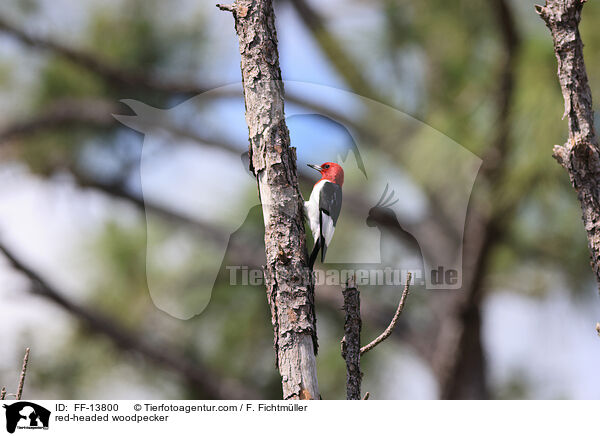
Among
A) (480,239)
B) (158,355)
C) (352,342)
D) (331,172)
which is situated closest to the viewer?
(352,342)

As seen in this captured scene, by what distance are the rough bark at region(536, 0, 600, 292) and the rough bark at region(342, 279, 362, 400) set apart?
17 cm

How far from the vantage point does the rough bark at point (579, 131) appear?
0.41m

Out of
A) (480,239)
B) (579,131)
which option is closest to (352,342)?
(579,131)

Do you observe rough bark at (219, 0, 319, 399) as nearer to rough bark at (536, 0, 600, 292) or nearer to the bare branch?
rough bark at (536, 0, 600, 292)

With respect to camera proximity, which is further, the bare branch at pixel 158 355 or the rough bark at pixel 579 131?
the bare branch at pixel 158 355

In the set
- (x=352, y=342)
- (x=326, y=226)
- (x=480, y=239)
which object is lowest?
(x=352, y=342)

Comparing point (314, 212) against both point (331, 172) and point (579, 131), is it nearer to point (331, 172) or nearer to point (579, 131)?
point (331, 172)

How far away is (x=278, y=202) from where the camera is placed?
1.32 ft

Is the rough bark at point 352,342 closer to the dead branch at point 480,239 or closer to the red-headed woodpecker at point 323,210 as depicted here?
the red-headed woodpecker at point 323,210

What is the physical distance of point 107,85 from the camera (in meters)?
1.50

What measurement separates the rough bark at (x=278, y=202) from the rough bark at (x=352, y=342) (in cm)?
3

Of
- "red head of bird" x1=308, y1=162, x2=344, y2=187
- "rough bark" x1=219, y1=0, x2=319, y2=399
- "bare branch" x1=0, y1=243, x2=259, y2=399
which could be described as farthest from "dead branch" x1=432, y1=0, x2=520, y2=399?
"rough bark" x1=219, y1=0, x2=319, y2=399

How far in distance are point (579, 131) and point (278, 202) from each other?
223 mm

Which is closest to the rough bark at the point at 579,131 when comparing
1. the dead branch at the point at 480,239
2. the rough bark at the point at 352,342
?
the rough bark at the point at 352,342
